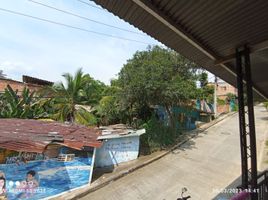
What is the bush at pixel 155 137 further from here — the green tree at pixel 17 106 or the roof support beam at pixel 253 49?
the roof support beam at pixel 253 49

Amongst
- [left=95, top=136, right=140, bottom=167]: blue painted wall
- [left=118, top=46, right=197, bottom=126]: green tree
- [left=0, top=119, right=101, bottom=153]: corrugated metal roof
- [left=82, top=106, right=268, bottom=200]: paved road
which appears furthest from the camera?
[left=118, top=46, right=197, bottom=126]: green tree

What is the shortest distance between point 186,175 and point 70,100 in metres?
8.81

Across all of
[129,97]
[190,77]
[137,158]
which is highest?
[190,77]

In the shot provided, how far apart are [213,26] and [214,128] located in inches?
751

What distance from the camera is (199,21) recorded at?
3740 millimetres

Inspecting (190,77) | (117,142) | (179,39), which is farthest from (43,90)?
(179,39)

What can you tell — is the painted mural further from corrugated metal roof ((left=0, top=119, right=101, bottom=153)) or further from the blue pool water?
corrugated metal roof ((left=0, top=119, right=101, bottom=153))

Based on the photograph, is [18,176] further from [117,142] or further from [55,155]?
[117,142]

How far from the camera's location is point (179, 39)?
431 centimetres

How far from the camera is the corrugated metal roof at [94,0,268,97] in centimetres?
326

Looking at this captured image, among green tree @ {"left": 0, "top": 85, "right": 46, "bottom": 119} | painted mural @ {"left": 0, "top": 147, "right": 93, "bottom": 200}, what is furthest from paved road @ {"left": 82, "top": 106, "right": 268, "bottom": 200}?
green tree @ {"left": 0, "top": 85, "right": 46, "bottom": 119}

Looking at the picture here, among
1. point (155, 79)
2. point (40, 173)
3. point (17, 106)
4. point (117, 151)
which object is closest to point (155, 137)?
point (117, 151)

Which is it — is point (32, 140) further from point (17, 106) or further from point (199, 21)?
point (17, 106)

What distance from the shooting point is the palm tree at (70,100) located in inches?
632
